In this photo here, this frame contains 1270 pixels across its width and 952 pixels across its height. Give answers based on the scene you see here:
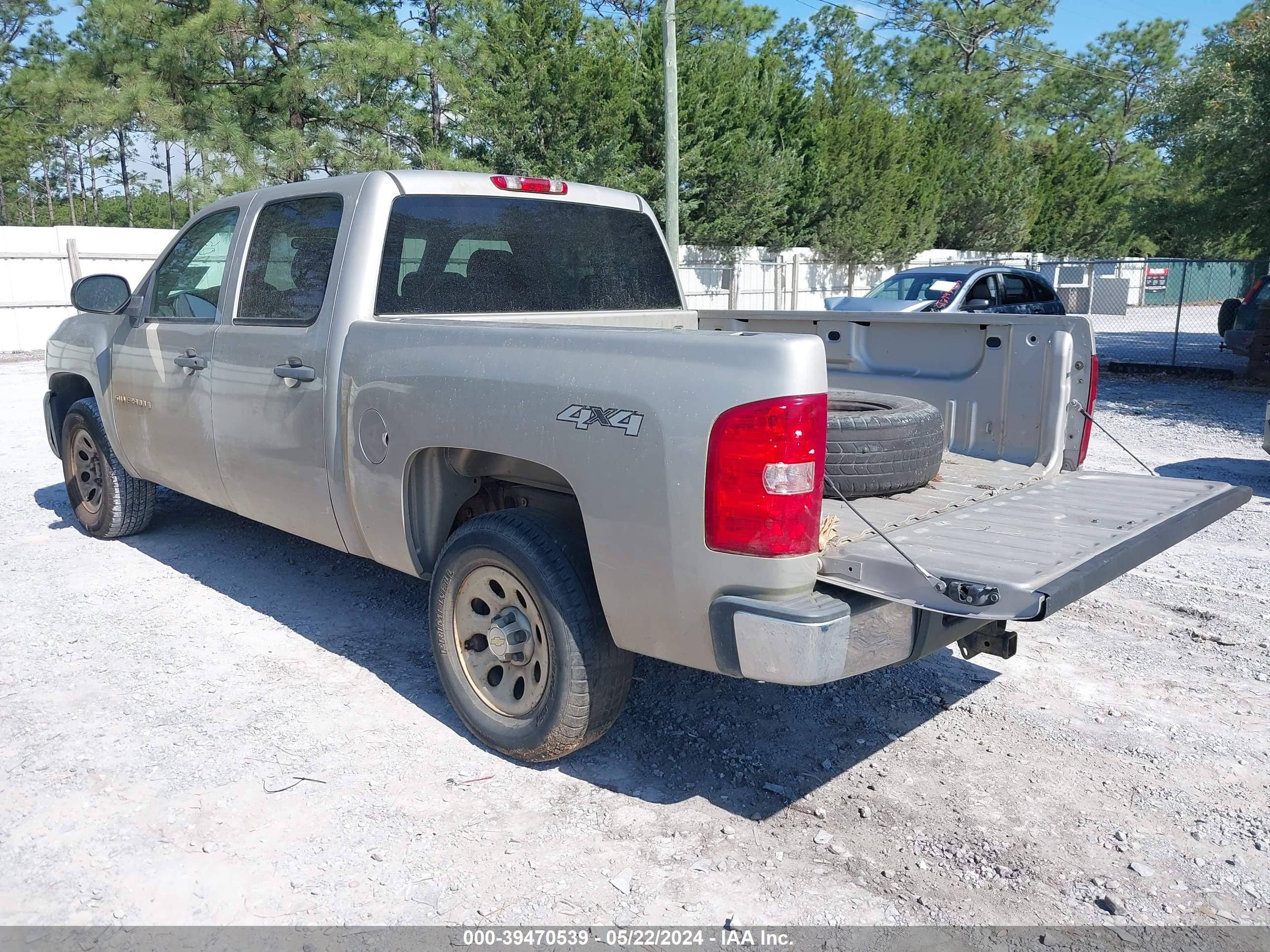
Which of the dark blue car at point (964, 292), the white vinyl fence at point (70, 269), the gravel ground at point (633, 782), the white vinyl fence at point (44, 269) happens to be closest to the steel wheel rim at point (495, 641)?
the gravel ground at point (633, 782)

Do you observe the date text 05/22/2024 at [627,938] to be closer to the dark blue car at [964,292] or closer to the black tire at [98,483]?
the black tire at [98,483]

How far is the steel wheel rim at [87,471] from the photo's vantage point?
20.9 ft

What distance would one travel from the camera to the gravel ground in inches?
117

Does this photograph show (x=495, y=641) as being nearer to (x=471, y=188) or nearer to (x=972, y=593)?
(x=972, y=593)

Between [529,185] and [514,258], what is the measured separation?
354mm

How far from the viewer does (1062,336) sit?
4.05m

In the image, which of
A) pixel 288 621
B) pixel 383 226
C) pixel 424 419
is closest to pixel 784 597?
pixel 424 419

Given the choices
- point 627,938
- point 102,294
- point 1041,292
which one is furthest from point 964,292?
point 627,938

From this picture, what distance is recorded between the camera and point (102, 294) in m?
5.74

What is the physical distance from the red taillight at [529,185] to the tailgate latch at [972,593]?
8.46 ft

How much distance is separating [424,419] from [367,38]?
18.6m

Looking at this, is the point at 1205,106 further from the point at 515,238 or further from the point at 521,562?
the point at 521,562

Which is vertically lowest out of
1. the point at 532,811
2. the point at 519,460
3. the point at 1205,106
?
the point at 532,811

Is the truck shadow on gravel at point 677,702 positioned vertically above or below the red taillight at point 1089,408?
below
